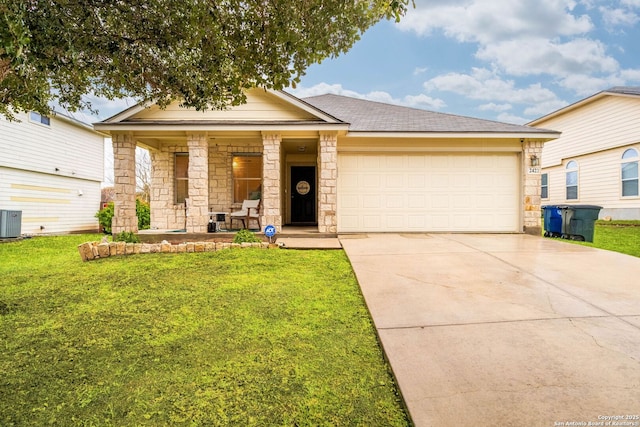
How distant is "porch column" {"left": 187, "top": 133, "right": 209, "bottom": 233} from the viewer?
8.37 meters

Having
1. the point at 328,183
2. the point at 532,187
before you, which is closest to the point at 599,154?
the point at 532,187

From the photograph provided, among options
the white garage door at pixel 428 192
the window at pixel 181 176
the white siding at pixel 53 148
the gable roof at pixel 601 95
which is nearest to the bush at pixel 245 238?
the white garage door at pixel 428 192

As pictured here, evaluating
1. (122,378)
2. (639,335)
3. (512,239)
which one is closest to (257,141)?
(512,239)

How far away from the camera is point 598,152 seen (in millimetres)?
14180

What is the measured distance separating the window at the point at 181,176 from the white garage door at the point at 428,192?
513 centimetres

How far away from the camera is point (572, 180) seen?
1570cm

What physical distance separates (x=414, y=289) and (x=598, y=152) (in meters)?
15.7

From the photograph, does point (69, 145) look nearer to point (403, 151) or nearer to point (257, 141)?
point (257, 141)

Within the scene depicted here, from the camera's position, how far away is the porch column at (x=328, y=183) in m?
8.34

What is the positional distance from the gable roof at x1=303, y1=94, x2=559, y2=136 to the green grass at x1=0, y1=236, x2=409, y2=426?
222 inches

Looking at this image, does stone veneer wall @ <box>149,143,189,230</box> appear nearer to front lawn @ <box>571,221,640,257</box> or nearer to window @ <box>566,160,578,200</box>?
front lawn @ <box>571,221,640,257</box>

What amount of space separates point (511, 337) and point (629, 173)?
15.4 m

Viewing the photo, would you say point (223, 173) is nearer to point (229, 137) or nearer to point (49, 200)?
point (229, 137)

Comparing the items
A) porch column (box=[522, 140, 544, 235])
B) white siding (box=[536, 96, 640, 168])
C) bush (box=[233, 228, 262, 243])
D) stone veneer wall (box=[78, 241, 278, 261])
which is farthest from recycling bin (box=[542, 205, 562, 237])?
bush (box=[233, 228, 262, 243])
